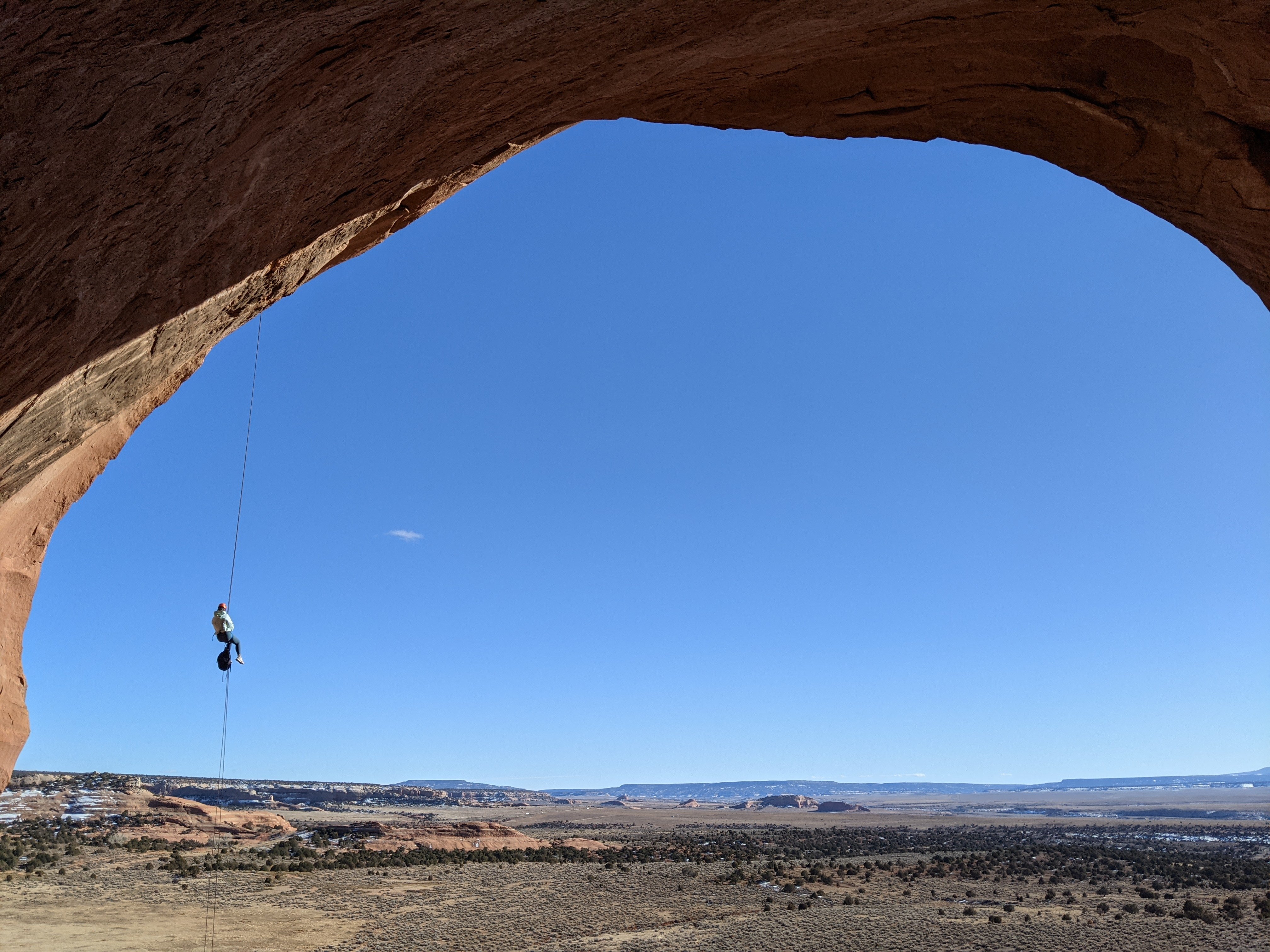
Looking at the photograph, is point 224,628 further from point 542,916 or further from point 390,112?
point 542,916

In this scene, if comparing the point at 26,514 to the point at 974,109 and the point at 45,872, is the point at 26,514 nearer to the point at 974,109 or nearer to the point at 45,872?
the point at 974,109

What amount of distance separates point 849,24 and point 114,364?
761 cm

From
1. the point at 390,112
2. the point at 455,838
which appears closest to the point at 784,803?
the point at 455,838

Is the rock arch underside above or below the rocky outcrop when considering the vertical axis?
above

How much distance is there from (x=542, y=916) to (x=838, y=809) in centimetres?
14691

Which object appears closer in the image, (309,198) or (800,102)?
(309,198)

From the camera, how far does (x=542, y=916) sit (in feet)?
101

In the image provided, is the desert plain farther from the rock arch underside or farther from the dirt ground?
the rock arch underside

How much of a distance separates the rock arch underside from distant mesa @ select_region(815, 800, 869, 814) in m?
158

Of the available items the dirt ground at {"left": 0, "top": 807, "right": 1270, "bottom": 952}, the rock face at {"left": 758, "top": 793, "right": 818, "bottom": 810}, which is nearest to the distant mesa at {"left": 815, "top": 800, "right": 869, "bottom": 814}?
the rock face at {"left": 758, "top": 793, "right": 818, "bottom": 810}

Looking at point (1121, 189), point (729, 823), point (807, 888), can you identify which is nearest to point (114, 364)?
point (1121, 189)

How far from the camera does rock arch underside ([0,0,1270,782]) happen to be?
6320mm

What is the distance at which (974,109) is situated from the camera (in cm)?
868

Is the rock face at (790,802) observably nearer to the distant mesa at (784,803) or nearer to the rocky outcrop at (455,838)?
the distant mesa at (784,803)
